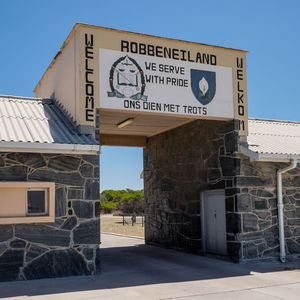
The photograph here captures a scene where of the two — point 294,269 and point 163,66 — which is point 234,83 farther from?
point 294,269

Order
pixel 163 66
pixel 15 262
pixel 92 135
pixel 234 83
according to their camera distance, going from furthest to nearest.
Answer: pixel 234 83 → pixel 163 66 → pixel 92 135 → pixel 15 262

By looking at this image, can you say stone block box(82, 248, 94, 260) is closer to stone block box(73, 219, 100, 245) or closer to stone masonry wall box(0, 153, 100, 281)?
stone masonry wall box(0, 153, 100, 281)

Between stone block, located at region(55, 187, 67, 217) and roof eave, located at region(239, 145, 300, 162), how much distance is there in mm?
4867

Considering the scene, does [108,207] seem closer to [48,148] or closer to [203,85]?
[203,85]

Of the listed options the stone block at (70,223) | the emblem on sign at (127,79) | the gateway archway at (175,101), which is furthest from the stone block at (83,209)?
the emblem on sign at (127,79)

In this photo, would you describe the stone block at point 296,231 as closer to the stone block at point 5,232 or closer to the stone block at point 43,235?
the stone block at point 43,235

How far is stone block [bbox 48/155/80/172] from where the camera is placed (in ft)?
31.8

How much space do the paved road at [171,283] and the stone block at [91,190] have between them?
5.78ft

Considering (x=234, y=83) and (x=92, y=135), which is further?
(x=234, y=83)

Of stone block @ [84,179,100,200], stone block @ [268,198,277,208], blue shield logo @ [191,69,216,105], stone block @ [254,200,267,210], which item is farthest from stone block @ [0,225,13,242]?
stone block @ [268,198,277,208]

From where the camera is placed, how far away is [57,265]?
9477 millimetres

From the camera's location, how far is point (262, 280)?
9398 millimetres

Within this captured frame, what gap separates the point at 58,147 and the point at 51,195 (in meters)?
1.08

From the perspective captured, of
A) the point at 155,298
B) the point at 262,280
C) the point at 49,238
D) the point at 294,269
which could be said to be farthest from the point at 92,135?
the point at 294,269
